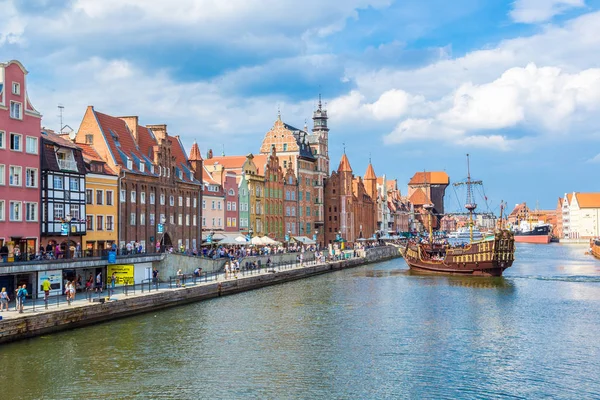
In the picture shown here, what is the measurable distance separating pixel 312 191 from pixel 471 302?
79.1m

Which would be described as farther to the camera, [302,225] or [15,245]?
[302,225]

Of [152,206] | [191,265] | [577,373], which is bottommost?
[577,373]

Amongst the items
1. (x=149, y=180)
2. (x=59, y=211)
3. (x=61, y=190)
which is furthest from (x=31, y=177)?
(x=149, y=180)

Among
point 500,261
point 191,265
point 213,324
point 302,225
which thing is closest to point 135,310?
point 213,324

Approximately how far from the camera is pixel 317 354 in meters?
39.0

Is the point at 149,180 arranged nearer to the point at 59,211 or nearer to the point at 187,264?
the point at 187,264

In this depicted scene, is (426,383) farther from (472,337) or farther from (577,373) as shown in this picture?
(472,337)

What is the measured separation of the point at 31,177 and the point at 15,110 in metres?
5.56

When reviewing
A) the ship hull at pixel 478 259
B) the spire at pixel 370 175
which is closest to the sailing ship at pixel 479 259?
the ship hull at pixel 478 259

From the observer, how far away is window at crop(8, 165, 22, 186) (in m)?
52.8

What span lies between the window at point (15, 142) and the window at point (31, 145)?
72cm

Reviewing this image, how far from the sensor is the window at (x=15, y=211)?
5303 centimetres

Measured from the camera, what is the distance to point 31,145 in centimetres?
5497

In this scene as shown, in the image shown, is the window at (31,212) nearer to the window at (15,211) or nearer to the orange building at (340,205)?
the window at (15,211)
